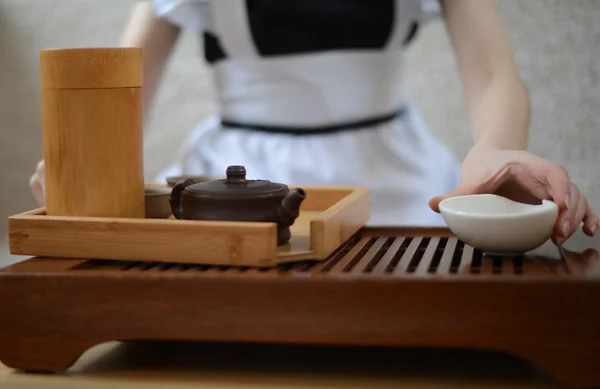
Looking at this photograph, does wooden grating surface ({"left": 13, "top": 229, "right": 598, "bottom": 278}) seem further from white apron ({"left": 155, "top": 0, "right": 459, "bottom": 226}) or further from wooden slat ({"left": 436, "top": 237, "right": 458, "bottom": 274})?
white apron ({"left": 155, "top": 0, "right": 459, "bottom": 226})

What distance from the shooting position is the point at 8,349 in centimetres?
89

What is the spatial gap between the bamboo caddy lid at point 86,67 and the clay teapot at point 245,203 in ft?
0.49

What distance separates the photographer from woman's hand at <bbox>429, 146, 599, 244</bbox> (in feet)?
3.16

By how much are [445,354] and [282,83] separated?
0.85 m

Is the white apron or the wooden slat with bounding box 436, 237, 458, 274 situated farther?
the white apron

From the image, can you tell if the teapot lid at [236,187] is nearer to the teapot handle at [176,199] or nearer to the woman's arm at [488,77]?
the teapot handle at [176,199]

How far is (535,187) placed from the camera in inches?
39.7

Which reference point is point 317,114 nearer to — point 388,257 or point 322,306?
point 388,257

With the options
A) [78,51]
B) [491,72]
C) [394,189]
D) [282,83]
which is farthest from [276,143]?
[78,51]

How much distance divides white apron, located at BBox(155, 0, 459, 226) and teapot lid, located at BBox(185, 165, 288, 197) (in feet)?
2.15

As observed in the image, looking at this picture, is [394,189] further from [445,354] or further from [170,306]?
[170,306]

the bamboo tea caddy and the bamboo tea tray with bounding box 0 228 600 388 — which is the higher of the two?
the bamboo tea caddy

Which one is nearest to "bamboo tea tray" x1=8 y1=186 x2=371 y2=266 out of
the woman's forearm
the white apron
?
the woman's forearm

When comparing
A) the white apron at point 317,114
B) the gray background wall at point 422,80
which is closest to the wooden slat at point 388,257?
the white apron at point 317,114
